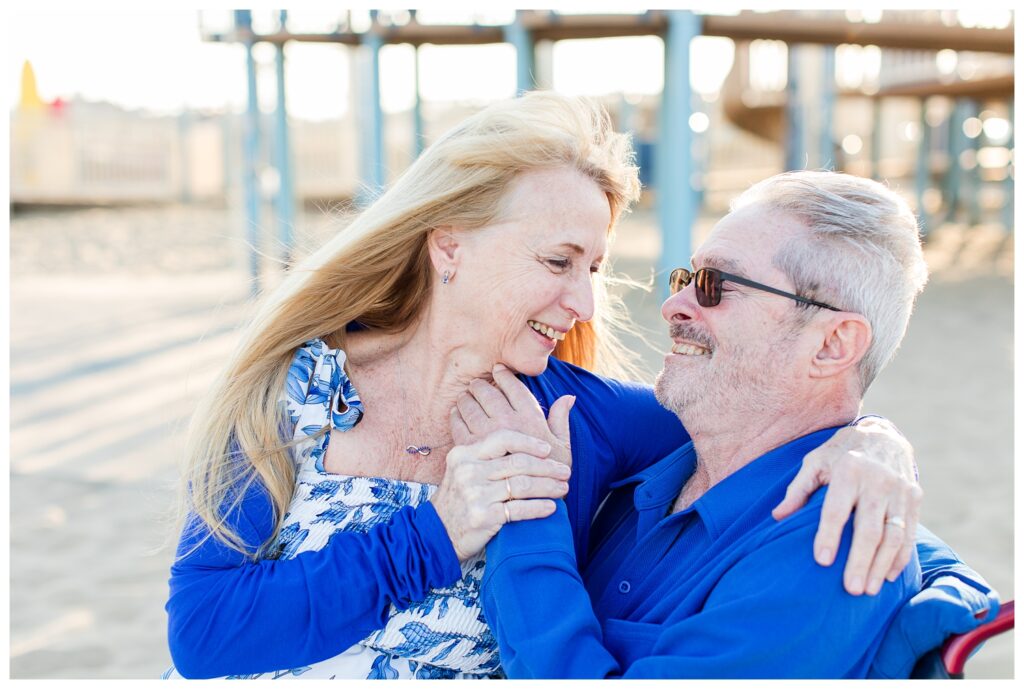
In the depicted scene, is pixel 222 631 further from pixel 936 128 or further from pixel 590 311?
pixel 936 128

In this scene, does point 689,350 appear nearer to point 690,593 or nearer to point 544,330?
point 544,330

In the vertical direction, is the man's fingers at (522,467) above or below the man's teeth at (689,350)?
below

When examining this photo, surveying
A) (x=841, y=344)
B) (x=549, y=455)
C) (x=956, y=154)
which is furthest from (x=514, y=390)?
(x=956, y=154)

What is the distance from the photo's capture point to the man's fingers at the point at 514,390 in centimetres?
190

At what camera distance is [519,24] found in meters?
7.82

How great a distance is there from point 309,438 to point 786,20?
7.00 metres

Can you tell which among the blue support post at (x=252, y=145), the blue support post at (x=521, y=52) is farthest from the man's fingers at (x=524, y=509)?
the blue support post at (x=252, y=145)

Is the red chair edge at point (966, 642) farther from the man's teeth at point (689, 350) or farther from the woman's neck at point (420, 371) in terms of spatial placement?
the woman's neck at point (420, 371)

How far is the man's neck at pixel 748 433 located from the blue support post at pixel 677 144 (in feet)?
19.2

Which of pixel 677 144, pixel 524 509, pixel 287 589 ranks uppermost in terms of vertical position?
pixel 677 144

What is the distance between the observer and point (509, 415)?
189 cm

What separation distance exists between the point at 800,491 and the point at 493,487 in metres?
0.51

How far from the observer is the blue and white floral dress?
1.80 meters

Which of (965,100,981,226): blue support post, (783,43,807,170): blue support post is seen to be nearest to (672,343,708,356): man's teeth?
(783,43,807,170): blue support post
